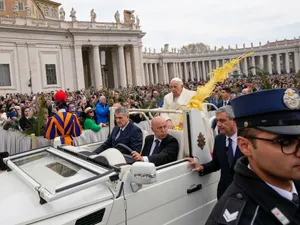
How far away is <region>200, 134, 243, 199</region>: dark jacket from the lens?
157 inches

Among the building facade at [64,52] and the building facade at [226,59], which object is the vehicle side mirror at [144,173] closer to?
the building facade at [64,52]

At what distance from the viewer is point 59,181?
11.6 ft

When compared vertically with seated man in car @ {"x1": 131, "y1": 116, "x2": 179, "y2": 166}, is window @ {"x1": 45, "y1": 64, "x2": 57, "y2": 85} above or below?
above

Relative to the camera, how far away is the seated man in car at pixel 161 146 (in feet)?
14.6

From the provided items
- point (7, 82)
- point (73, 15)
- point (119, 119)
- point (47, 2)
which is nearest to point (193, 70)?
point (47, 2)

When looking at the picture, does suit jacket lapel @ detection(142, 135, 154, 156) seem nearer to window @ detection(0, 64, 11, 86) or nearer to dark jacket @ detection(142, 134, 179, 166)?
dark jacket @ detection(142, 134, 179, 166)

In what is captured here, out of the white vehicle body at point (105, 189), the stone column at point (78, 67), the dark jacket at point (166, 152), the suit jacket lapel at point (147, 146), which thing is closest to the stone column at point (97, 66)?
the stone column at point (78, 67)

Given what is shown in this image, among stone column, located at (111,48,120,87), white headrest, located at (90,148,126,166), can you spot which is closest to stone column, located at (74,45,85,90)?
stone column, located at (111,48,120,87)

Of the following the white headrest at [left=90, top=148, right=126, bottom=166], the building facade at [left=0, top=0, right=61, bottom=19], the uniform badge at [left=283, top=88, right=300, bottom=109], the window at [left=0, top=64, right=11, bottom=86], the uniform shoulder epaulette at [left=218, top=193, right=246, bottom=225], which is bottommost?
the white headrest at [left=90, top=148, right=126, bottom=166]

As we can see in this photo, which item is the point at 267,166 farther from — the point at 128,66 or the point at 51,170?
the point at 128,66

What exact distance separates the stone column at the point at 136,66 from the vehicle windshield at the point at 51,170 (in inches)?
1940

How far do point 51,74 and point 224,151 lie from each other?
4220 centimetres

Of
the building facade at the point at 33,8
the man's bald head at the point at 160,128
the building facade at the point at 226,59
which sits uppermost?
the building facade at the point at 33,8

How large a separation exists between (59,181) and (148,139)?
199 cm
